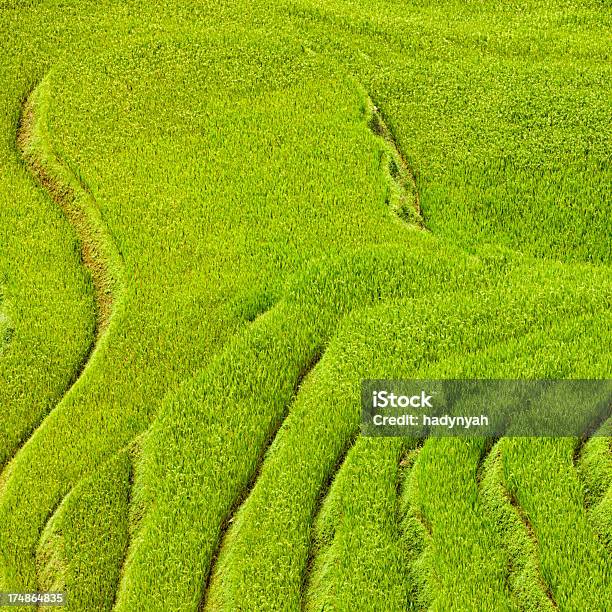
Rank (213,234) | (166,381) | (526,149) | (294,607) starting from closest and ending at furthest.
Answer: (294,607) < (166,381) < (213,234) < (526,149)

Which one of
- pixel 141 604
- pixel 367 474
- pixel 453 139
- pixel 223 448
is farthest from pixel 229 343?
pixel 453 139

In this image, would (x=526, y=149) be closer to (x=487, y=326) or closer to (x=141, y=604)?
(x=487, y=326)

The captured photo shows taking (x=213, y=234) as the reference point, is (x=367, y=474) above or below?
below

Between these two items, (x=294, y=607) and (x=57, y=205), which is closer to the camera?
(x=294, y=607)

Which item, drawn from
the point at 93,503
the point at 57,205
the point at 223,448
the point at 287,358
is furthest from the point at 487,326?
the point at 57,205

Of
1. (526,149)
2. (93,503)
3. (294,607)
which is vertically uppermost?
(526,149)

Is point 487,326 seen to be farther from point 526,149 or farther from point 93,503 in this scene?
point 93,503

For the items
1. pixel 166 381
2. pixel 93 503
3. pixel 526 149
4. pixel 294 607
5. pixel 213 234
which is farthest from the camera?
pixel 526 149
